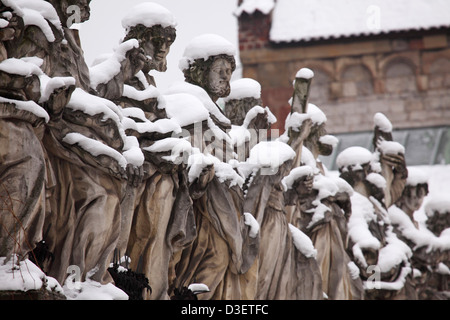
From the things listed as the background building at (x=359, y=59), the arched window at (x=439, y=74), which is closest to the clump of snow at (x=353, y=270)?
the background building at (x=359, y=59)

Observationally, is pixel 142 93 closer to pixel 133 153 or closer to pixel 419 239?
pixel 133 153

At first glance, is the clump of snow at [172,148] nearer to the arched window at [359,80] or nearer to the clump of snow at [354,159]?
the clump of snow at [354,159]

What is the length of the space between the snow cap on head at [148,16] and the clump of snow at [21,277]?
3.82 meters

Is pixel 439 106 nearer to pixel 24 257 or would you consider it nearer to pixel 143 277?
pixel 143 277

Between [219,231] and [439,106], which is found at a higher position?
[439,106]

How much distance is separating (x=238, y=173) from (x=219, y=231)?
82 cm

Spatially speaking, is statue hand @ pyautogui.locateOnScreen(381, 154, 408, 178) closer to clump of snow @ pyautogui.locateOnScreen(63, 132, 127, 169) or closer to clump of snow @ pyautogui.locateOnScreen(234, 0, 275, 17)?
clump of snow @ pyautogui.locateOnScreen(63, 132, 127, 169)

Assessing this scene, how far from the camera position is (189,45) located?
13.0 meters

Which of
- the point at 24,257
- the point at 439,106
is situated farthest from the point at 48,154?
the point at 439,106

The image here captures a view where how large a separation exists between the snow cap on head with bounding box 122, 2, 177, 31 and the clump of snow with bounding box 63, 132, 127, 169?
2.35 m

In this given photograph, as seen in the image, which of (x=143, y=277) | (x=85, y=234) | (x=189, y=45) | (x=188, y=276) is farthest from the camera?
(x=189, y=45)
